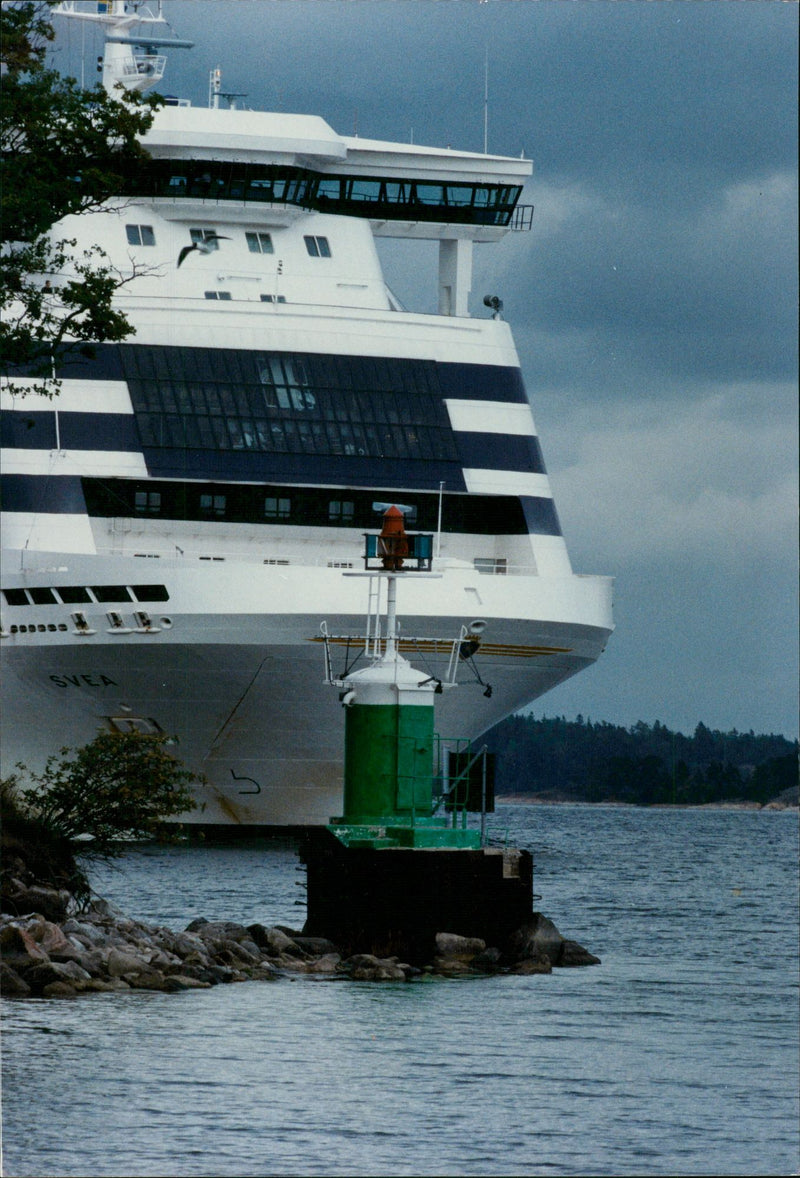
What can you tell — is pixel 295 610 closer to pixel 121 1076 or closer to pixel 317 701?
pixel 317 701

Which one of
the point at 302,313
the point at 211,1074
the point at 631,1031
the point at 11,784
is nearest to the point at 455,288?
the point at 302,313

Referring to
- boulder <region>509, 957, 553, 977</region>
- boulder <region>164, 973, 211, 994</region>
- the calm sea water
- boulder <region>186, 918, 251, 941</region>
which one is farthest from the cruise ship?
boulder <region>164, 973, 211, 994</region>

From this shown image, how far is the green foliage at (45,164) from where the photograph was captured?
1972cm

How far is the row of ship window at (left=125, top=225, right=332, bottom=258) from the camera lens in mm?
45938

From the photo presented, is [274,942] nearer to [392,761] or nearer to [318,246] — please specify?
[392,761]

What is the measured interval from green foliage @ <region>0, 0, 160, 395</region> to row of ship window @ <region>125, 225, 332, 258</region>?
24.6 m

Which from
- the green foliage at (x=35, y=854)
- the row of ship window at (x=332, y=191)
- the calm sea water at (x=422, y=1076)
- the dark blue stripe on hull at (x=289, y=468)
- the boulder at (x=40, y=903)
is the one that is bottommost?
the calm sea water at (x=422, y=1076)

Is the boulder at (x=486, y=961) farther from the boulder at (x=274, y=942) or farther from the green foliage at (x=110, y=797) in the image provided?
the green foliage at (x=110, y=797)

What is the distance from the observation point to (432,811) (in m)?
23.1

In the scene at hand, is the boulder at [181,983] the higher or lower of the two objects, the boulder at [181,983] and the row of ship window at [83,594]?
the lower

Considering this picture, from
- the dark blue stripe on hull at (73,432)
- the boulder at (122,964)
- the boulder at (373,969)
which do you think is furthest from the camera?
the dark blue stripe on hull at (73,432)

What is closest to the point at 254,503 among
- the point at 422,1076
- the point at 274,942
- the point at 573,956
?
the point at 573,956

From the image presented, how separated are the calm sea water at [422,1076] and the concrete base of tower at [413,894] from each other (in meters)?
0.76

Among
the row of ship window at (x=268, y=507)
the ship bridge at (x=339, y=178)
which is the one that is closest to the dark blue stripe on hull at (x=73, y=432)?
the row of ship window at (x=268, y=507)
